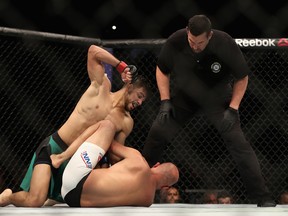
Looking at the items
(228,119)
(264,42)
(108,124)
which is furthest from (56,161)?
(264,42)

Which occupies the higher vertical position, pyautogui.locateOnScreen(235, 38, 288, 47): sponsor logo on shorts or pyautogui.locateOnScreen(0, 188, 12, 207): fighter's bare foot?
pyautogui.locateOnScreen(235, 38, 288, 47): sponsor logo on shorts

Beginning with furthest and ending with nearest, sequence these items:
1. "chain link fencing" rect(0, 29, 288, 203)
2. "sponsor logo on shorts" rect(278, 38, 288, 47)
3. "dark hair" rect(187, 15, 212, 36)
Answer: "chain link fencing" rect(0, 29, 288, 203), "sponsor logo on shorts" rect(278, 38, 288, 47), "dark hair" rect(187, 15, 212, 36)

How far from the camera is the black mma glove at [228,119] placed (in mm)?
2219

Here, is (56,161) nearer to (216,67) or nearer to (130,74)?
(130,74)

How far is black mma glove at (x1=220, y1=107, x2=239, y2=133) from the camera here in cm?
222

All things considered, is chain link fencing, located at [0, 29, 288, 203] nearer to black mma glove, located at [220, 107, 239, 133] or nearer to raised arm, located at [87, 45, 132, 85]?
raised arm, located at [87, 45, 132, 85]

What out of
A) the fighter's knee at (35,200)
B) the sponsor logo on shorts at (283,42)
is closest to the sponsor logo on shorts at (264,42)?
the sponsor logo on shorts at (283,42)

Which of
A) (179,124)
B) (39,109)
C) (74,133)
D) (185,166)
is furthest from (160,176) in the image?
(185,166)

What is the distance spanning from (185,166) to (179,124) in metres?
1.56

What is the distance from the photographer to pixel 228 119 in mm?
2217

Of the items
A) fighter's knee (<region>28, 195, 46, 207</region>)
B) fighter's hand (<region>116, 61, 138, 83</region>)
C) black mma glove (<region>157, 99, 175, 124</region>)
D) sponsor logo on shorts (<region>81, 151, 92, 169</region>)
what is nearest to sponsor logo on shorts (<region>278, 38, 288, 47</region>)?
black mma glove (<region>157, 99, 175, 124</region>)

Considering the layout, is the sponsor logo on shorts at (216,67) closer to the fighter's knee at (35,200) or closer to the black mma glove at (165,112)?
the black mma glove at (165,112)

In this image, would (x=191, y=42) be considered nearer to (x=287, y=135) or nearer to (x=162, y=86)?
(x=162, y=86)

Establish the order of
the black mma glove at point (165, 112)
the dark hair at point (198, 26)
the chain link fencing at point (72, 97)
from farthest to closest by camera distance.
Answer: the chain link fencing at point (72, 97), the black mma glove at point (165, 112), the dark hair at point (198, 26)
